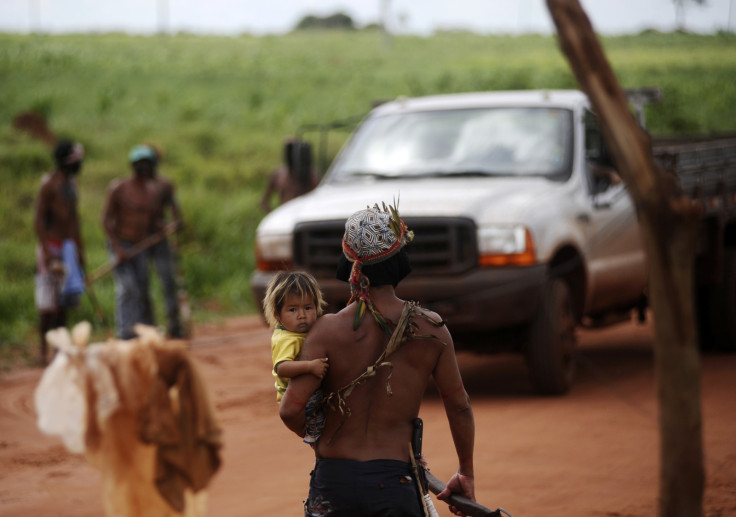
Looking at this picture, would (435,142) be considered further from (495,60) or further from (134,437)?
(495,60)

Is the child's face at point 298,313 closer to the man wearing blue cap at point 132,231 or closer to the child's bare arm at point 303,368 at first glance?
the child's bare arm at point 303,368

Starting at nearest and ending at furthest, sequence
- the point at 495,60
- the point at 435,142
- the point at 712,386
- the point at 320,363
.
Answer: the point at 320,363, the point at 712,386, the point at 435,142, the point at 495,60

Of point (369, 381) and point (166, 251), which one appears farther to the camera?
point (166, 251)

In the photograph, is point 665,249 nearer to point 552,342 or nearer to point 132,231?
point 552,342

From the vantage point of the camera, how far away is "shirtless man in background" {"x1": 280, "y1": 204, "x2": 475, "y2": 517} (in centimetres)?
341

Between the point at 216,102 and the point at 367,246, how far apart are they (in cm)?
3428

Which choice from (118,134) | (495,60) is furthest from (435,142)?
(495,60)

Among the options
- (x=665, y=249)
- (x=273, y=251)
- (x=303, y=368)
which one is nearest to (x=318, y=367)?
(x=303, y=368)

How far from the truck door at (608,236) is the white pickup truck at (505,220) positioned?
2cm

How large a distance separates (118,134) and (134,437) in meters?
26.4

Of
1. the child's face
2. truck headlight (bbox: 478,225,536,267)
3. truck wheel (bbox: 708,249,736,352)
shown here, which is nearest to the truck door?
truck wheel (bbox: 708,249,736,352)

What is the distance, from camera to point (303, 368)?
3414mm

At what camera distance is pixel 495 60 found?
1916 inches

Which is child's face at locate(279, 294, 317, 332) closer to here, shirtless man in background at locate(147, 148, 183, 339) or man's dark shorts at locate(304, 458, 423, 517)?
man's dark shorts at locate(304, 458, 423, 517)
